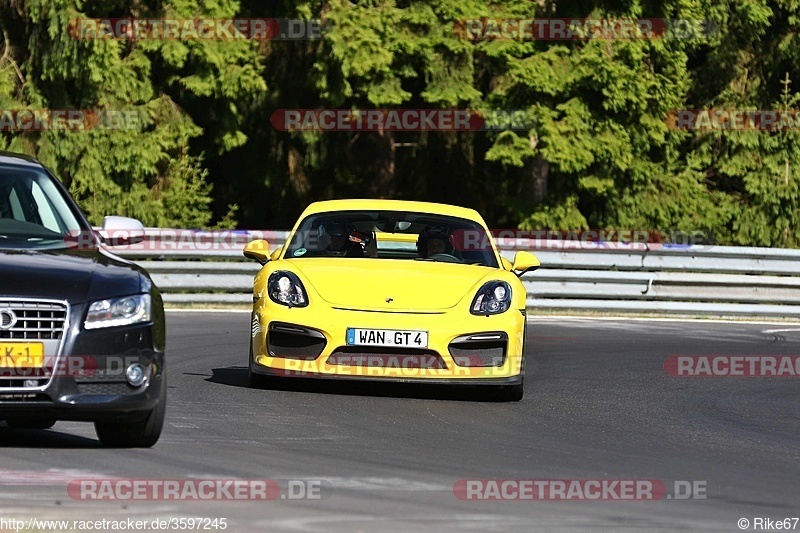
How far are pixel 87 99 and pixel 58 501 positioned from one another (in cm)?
1969

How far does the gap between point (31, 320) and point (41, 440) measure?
995 millimetres

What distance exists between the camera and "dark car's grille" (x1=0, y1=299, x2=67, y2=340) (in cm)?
746

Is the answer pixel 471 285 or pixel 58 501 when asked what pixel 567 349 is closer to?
pixel 471 285

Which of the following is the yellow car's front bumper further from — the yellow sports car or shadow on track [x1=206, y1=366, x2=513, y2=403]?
shadow on track [x1=206, y1=366, x2=513, y2=403]

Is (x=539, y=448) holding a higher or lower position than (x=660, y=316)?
higher

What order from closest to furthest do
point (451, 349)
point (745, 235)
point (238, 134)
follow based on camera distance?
point (451, 349) → point (238, 134) → point (745, 235)

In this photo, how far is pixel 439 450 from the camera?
841cm

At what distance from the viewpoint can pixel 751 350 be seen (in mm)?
15977

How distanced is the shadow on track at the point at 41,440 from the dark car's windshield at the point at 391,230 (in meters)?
3.25

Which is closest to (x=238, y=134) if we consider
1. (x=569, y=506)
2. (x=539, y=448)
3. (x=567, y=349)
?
(x=567, y=349)
